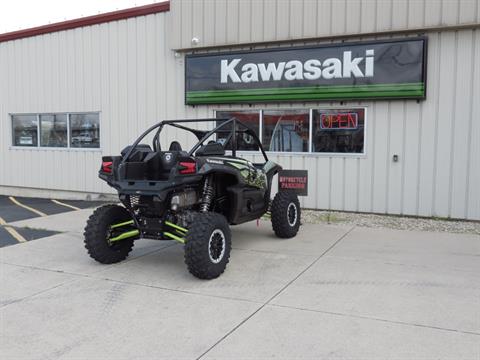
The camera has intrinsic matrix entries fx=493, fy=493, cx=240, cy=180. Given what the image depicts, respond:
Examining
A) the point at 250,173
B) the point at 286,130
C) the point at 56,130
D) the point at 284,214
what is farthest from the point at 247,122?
the point at 56,130

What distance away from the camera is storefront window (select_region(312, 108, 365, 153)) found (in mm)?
9609

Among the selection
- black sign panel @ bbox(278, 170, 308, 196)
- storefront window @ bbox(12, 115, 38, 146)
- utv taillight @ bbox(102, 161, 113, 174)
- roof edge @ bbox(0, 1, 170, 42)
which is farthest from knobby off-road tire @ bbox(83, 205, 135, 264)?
storefront window @ bbox(12, 115, 38, 146)

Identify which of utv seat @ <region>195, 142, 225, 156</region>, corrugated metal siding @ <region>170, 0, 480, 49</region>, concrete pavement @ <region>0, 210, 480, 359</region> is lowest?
concrete pavement @ <region>0, 210, 480, 359</region>

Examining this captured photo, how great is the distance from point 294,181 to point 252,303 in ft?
15.0

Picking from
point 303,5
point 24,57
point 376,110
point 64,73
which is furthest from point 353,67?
point 24,57

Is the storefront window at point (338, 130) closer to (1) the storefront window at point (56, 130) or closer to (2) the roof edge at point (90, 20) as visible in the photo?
(2) the roof edge at point (90, 20)

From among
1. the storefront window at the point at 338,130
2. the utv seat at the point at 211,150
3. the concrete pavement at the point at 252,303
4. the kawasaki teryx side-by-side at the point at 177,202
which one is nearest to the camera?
the concrete pavement at the point at 252,303

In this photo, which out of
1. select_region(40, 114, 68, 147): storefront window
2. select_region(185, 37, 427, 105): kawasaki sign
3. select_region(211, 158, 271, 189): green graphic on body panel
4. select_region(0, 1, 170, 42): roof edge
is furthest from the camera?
select_region(40, 114, 68, 147): storefront window

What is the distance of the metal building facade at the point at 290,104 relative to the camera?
346 inches

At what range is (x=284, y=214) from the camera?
24.3 feet

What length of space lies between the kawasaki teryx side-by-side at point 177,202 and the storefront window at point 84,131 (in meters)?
6.58

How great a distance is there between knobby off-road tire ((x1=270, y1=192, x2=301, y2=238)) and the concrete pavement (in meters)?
0.32

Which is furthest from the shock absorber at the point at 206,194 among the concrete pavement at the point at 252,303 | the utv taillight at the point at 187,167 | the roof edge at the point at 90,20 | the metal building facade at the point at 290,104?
the roof edge at the point at 90,20

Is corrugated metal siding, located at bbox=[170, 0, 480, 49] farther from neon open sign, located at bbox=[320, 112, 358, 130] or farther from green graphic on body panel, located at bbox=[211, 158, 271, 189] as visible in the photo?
green graphic on body panel, located at bbox=[211, 158, 271, 189]
